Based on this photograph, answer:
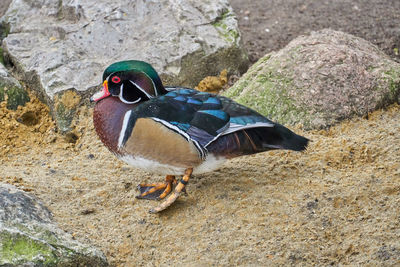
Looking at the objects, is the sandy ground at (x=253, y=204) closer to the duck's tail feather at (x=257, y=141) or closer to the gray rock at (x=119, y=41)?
the duck's tail feather at (x=257, y=141)

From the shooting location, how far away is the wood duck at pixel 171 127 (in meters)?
3.18

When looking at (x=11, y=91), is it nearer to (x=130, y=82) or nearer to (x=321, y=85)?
(x=130, y=82)

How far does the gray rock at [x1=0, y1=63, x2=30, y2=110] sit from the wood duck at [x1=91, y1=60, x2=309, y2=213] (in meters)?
1.58

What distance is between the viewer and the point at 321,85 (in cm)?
427

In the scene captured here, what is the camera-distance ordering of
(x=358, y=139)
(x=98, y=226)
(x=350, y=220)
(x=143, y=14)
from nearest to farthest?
(x=350, y=220) < (x=98, y=226) < (x=358, y=139) < (x=143, y=14)

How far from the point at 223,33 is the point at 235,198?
222 centimetres

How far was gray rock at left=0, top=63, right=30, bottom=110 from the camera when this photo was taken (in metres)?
4.58

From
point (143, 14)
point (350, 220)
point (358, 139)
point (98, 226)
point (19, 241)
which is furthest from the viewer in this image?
point (143, 14)

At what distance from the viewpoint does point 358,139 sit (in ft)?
12.6

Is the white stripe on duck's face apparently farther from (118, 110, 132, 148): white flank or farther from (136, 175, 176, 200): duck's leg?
(136, 175, 176, 200): duck's leg

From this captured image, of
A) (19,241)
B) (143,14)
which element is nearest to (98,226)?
(19,241)

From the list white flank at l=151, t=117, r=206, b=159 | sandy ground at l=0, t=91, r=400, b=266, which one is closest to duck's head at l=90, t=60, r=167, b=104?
white flank at l=151, t=117, r=206, b=159

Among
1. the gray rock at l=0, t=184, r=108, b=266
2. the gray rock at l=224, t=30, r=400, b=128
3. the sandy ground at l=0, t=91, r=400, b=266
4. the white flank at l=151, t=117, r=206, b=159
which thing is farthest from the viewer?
the gray rock at l=224, t=30, r=400, b=128

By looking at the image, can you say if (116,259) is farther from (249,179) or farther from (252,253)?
(249,179)
